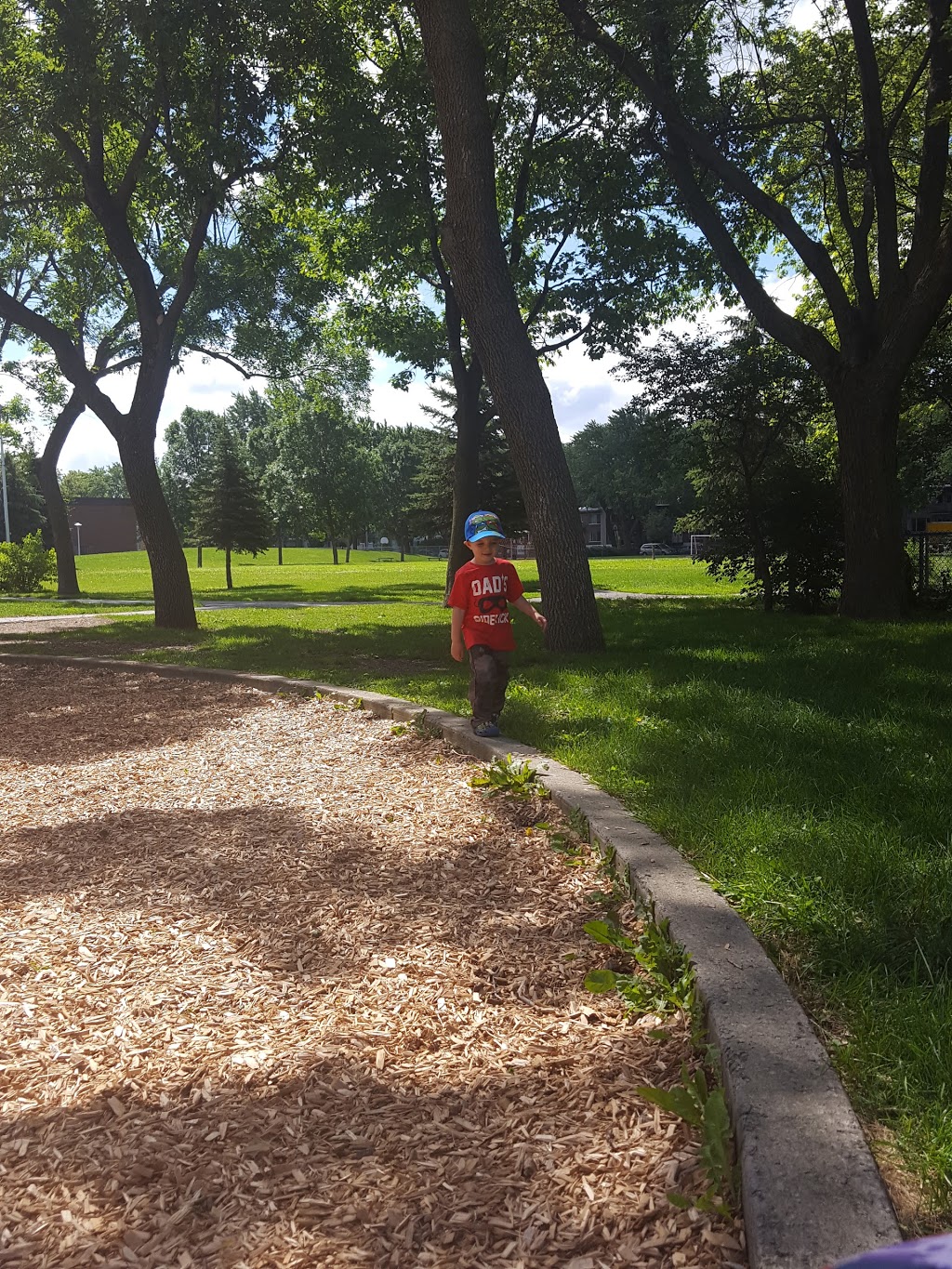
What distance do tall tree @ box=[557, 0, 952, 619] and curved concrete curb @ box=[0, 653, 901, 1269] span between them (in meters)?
10.8

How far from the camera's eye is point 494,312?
9367mm

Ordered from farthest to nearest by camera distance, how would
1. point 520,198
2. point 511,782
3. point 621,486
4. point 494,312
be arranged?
1. point 621,486
2. point 520,198
3. point 494,312
4. point 511,782

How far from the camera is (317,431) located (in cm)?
6297

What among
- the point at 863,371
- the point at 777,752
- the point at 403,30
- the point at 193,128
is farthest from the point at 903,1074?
the point at 403,30

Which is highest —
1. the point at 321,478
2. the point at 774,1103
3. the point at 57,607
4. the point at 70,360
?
the point at 321,478

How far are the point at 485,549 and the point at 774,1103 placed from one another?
4507 millimetres

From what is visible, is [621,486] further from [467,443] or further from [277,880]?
[277,880]

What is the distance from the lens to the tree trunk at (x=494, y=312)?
9219mm

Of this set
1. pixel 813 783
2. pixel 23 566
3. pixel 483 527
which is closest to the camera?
pixel 813 783

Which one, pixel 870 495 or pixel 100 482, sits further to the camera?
pixel 100 482

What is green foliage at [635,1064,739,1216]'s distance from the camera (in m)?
1.93

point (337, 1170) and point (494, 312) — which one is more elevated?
point (494, 312)

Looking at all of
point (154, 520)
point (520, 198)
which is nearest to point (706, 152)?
point (520, 198)

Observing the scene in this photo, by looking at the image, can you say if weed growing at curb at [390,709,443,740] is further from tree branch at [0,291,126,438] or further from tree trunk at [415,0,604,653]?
tree branch at [0,291,126,438]
